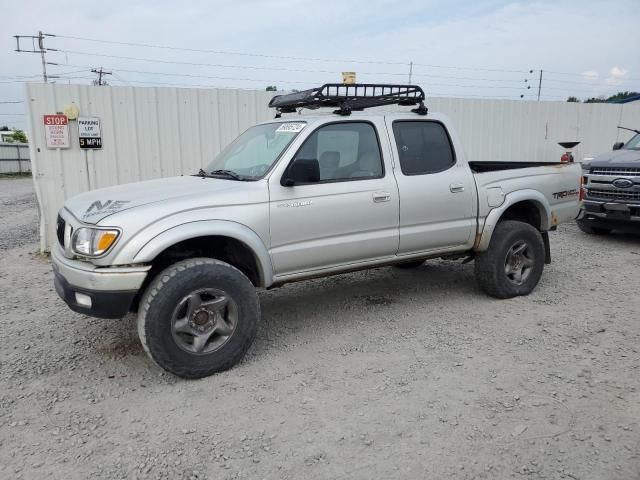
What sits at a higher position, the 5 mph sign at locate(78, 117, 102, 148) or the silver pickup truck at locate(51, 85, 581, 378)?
the 5 mph sign at locate(78, 117, 102, 148)

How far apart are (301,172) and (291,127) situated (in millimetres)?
600

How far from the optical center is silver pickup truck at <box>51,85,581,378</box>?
3.57m

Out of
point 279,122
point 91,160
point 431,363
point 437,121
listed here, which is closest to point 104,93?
point 91,160

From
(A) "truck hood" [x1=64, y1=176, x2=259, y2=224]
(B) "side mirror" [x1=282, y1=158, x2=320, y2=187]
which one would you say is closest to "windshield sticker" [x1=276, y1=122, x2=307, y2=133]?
(B) "side mirror" [x1=282, y1=158, x2=320, y2=187]

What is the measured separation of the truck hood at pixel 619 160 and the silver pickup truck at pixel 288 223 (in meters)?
3.06

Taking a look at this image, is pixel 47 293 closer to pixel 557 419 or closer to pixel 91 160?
pixel 91 160

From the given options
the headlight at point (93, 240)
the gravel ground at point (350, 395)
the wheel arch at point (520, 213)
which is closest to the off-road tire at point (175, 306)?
the gravel ground at point (350, 395)

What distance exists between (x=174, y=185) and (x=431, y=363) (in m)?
2.49

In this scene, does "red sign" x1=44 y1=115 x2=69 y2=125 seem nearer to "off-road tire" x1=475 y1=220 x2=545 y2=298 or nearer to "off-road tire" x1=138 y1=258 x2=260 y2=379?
"off-road tire" x1=138 y1=258 x2=260 y2=379

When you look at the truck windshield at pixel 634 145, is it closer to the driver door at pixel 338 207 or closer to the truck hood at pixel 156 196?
the driver door at pixel 338 207

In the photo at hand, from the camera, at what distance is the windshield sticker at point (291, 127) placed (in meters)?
4.35

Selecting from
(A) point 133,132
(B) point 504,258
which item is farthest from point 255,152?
(A) point 133,132

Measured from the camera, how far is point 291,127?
4441 mm

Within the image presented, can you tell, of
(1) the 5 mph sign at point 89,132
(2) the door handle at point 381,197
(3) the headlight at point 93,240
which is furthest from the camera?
(1) the 5 mph sign at point 89,132
